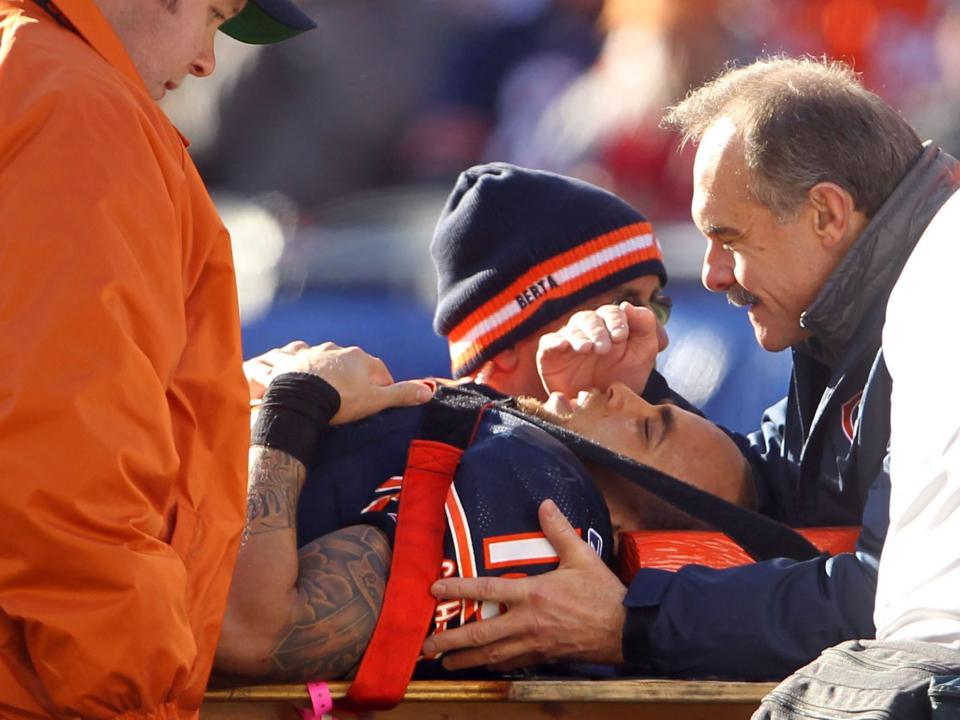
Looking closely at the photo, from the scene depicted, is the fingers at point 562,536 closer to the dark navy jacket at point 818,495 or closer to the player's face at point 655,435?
the dark navy jacket at point 818,495

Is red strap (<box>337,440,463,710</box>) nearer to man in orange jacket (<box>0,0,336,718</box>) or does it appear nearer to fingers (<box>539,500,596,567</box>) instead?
fingers (<box>539,500,596,567</box>)

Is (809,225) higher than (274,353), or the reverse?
(809,225)

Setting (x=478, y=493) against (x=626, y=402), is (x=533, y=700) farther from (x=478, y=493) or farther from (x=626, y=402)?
(x=626, y=402)

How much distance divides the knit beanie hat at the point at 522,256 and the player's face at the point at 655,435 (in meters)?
0.54

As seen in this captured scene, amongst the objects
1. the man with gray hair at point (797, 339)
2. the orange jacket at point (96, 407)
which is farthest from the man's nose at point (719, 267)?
the orange jacket at point (96, 407)

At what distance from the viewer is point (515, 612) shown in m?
2.51

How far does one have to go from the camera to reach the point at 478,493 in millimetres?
2510

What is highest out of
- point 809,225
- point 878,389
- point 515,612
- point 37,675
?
point 809,225

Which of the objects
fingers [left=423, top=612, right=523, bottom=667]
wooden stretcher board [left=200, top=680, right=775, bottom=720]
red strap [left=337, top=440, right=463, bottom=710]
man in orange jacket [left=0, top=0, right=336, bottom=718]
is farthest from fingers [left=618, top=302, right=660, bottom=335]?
man in orange jacket [left=0, top=0, right=336, bottom=718]

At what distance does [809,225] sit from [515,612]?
1.13 meters

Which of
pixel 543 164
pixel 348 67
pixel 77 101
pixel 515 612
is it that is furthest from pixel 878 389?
pixel 348 67

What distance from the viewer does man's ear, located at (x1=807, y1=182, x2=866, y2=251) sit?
3068mm

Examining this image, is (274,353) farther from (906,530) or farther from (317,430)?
(906,530)

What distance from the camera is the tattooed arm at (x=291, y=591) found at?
2.34 meters
